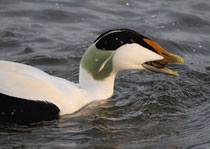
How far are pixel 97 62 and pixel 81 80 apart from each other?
28 centimetres

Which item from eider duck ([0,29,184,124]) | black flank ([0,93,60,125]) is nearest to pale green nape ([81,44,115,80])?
eider duck ([0,29,184,124])

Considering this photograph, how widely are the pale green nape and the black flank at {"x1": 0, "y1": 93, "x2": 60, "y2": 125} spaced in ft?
1.96

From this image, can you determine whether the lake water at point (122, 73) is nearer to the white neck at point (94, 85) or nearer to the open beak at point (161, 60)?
the white neck at point (94, 85)

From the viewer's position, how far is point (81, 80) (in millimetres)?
4480

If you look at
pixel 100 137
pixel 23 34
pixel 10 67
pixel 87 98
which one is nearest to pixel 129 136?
Result: pixel 100 137

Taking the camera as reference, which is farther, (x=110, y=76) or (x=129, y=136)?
(x=110, y=76)

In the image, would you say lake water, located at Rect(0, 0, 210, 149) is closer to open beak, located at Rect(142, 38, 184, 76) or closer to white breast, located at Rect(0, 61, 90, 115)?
white breast, located at Rect(0, 61, 90, 115)

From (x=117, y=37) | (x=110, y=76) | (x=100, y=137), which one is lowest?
(x=100, y=137)

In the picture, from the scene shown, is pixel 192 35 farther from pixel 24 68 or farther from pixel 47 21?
pixel 24 68

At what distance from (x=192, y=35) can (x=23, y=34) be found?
267 centimetres

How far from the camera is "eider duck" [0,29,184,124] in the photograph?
12.9ft

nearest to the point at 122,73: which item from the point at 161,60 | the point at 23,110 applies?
the point at 161,60

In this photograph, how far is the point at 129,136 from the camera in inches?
156

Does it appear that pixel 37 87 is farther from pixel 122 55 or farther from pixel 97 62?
pixel 122 55
